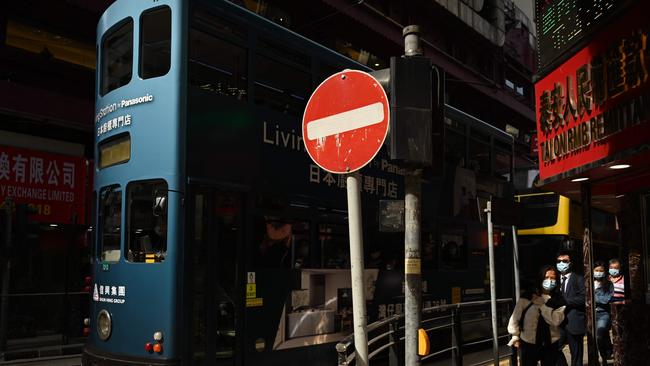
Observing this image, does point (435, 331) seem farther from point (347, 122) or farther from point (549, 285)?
point (347, 122)

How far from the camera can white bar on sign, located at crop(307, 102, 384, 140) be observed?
14.2 ft

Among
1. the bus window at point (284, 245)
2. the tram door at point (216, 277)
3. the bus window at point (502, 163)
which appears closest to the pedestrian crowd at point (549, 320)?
the bus window at point (284, 245)

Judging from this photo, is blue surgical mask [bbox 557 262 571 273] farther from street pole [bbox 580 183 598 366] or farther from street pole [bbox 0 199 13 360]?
street pole [bbox 0 199 13 360]

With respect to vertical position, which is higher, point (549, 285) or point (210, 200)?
point (210, 200)

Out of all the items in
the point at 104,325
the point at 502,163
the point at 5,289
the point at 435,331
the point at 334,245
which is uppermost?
the point at 502,163

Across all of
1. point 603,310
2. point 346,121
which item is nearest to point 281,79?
point 346,121

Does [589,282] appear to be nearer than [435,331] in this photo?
Yes

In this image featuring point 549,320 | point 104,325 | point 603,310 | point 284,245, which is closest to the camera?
point 104,325

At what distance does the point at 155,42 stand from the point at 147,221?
2.00 meters

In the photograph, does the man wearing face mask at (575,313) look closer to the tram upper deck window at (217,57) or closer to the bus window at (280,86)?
the bus window at (280,86)

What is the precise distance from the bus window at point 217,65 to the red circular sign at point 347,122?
2516 mm

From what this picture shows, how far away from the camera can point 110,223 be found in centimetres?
727

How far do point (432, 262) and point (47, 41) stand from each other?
8.98 m

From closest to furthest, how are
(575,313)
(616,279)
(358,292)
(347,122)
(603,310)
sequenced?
(358,292)
(347,122)
(575,313)
(603,310)
(616,279)
